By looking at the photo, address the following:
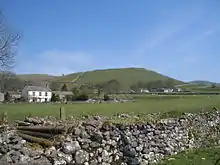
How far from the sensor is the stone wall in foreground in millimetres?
12258

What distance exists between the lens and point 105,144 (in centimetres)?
1438

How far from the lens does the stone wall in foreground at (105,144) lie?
12.3 metres

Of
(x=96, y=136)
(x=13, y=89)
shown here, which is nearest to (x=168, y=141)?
(x=96, y=136)

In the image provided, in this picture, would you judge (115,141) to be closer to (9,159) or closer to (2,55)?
(9,159)

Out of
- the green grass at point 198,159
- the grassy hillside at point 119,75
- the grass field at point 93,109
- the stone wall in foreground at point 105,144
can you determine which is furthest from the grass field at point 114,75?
the green grass at point 198,159

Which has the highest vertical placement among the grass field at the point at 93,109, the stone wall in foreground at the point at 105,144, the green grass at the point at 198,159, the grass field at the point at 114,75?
the grass field at the point at 114,75

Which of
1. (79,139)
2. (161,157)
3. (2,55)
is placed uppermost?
(2,55)

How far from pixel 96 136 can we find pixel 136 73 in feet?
518

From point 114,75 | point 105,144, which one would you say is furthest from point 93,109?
point 114,75

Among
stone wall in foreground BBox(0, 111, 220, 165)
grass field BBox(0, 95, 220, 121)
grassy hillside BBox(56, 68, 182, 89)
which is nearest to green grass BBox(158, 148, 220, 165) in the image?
stone wall in foreground BBox(0, 111, 220, 165)

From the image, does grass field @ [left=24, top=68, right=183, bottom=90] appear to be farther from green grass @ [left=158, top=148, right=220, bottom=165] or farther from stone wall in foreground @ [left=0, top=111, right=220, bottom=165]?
green grass @ [left=158, top=148, right=220, bottom=165]

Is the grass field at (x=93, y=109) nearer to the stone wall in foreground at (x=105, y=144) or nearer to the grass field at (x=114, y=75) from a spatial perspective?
the stone wall in foreground at (x=105, y=144)

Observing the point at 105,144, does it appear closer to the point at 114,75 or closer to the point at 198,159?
the point at 198,159

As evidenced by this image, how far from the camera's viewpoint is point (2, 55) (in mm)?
32188
